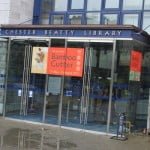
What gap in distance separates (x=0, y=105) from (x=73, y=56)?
383cm

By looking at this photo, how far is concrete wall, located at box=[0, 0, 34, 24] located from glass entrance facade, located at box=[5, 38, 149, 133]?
4.46ft

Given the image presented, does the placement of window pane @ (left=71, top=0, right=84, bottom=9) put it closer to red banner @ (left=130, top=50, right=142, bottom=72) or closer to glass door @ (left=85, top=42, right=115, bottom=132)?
glass door @ (left=85, top=42, right=115, bottom=132)

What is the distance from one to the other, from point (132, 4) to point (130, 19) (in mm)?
556

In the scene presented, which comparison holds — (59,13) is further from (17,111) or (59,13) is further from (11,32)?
(17,111)

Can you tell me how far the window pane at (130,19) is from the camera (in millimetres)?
18392

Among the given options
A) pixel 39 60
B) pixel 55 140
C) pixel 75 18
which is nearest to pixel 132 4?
pixel 75 18

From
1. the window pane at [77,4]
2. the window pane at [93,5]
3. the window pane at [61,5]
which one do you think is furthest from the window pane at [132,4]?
the window pane at [61,5]

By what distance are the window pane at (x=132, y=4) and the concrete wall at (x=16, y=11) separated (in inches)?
162

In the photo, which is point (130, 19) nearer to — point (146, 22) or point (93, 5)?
point (146, 22)

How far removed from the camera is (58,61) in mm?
17500

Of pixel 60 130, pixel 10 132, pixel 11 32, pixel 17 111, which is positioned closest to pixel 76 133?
pixel 60 130

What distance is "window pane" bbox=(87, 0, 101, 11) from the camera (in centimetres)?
1914

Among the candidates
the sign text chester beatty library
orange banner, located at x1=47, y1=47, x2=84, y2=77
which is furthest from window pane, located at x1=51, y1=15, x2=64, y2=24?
orange banner, located at x1=47, y1=47, x2=84, y2=77

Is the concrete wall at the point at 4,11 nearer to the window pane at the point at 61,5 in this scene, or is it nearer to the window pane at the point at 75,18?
the window pane at the point at 61,5
